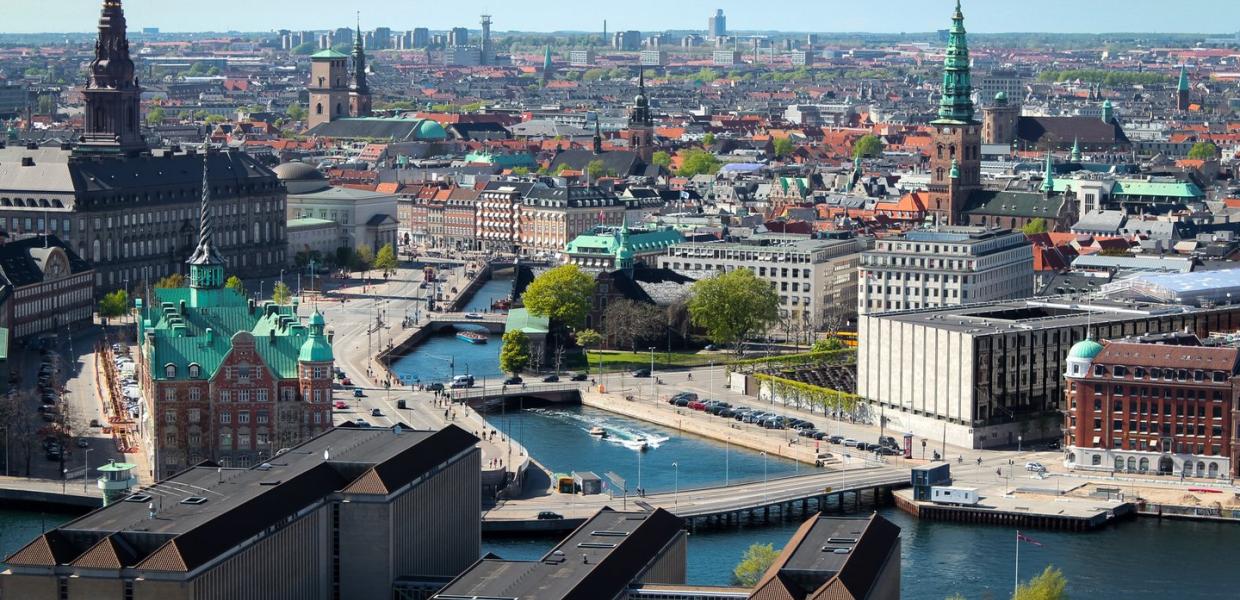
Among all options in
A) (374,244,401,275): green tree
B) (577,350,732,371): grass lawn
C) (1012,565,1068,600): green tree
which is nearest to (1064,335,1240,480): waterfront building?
(1012,565,1068,600): green tree

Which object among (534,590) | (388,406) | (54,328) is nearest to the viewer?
(534,590)

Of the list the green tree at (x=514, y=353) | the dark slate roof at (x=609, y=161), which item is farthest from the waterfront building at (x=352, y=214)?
the green tree at (x=514, y=353)

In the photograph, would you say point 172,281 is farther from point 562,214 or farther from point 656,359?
point 562,214

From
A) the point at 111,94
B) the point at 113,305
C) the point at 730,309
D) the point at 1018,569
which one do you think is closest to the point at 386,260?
the point at 111,94

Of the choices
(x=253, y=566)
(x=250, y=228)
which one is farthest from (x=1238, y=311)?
(x=250, y=228)

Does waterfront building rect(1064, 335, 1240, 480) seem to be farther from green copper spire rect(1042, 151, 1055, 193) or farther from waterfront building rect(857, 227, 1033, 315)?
green copper spire rect(1042, 151, 1055, 193)

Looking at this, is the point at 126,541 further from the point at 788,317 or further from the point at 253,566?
the point at 788,317
